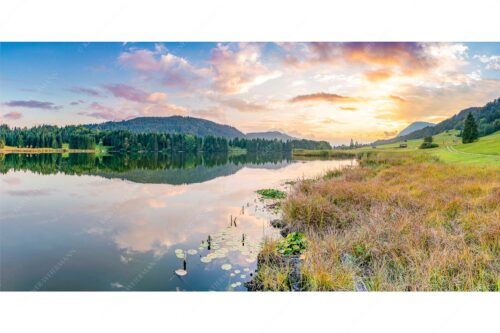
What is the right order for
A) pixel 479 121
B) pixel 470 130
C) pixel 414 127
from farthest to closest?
1. pixel 414 127
2. pixel 470 130
3. pixel 479 121

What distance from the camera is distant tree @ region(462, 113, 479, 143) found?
6773 mm

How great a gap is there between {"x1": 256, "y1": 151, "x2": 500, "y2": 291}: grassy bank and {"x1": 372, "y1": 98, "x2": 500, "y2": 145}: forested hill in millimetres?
925

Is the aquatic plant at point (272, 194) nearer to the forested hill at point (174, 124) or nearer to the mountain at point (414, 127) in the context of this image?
the forested hill at point (174, 124)

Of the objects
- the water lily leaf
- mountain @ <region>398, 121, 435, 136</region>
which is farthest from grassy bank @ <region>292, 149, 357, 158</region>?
the water lily leaf

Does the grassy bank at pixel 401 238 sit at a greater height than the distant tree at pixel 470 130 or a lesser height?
lesser

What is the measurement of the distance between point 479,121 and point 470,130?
274 mm

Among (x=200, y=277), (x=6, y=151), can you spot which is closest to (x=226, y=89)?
(x=200, y=277)

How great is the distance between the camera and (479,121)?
6660 millimetres

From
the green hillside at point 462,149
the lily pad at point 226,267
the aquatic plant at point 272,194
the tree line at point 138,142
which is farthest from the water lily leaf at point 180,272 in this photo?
the tree line at point 138,142

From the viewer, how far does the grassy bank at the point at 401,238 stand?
293cm

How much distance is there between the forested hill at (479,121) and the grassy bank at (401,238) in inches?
36.4

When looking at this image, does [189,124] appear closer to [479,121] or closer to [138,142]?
[479,121]

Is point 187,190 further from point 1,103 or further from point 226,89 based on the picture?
point 1,103

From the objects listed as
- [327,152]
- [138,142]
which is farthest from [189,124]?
[138,142]
